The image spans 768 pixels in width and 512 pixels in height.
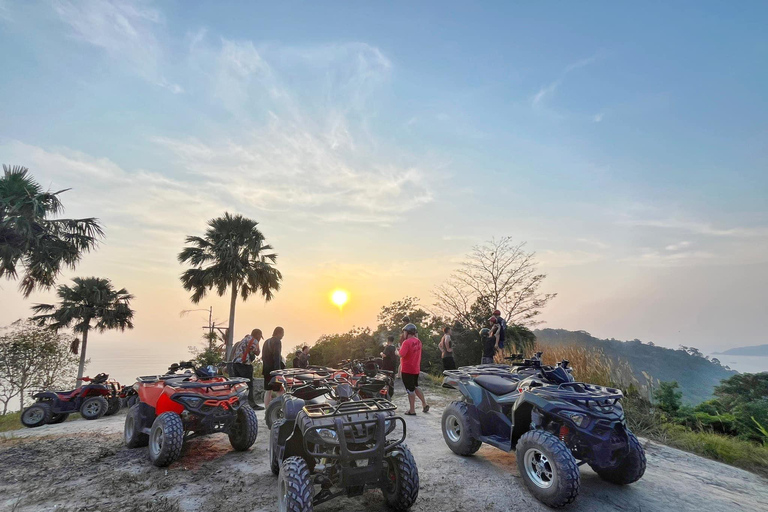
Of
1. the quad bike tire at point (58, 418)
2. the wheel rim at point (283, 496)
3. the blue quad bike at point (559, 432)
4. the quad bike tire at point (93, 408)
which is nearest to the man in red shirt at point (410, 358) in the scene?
the blue quad bike at point (559, 432)

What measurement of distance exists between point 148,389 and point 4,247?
12.6m

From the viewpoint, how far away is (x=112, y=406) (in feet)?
39.0

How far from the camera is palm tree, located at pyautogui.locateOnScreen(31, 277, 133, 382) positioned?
23859mm

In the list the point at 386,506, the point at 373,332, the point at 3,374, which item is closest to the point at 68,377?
the point at 3,374

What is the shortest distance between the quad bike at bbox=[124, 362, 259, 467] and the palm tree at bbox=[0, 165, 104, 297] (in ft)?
40.3

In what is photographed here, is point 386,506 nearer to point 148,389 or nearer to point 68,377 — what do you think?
point 148,389

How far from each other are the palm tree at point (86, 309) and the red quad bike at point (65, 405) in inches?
610

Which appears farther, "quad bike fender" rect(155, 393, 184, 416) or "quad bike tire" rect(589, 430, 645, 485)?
"quad bike fender" rect(155, 393, 184, 416)

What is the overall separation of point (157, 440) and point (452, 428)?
4.12 m

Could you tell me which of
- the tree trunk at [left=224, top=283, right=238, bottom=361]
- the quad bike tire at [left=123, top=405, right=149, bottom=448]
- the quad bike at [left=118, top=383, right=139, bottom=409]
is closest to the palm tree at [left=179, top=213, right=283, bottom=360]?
the tree trunk at [left=224, top=283, right=238, bottom=361]

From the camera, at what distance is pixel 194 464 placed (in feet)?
17.9

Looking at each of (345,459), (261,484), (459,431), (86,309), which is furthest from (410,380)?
(86,309)

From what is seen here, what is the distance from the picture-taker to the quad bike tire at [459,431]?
17.9 ft

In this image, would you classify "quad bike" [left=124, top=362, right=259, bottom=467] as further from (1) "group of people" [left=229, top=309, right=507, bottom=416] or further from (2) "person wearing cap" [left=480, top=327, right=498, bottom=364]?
(2) "person wearing cap" [left=480, top=327, right=498, bottom=364]
